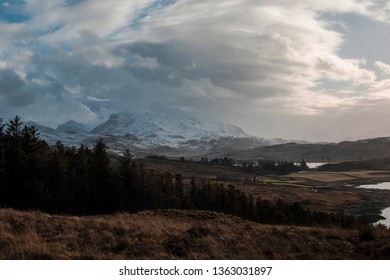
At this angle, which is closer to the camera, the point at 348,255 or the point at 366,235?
the point at 348,255

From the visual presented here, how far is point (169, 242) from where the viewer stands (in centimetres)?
1647

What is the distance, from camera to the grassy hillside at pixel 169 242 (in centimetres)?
1452

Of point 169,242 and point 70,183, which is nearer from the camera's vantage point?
point 169,242

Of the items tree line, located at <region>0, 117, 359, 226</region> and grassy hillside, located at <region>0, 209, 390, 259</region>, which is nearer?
grassy hillside, located at <region>0, 209, 390, 259</region>

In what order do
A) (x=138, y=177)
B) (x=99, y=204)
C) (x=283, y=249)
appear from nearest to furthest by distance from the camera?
(x=283, y=249) < (x=99, y=204) < (x=138, y=177)

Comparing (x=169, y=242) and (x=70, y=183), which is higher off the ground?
(x=169, y=242)

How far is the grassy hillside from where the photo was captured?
47.6ft

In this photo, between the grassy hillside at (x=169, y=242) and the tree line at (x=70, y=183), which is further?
the tree line at (x=70, y=183)

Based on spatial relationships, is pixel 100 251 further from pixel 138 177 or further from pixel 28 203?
pixel 138 177

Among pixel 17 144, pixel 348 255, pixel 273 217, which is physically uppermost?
pixel 17 144

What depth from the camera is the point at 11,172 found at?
199 feet

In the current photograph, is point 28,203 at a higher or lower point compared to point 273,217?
higher
